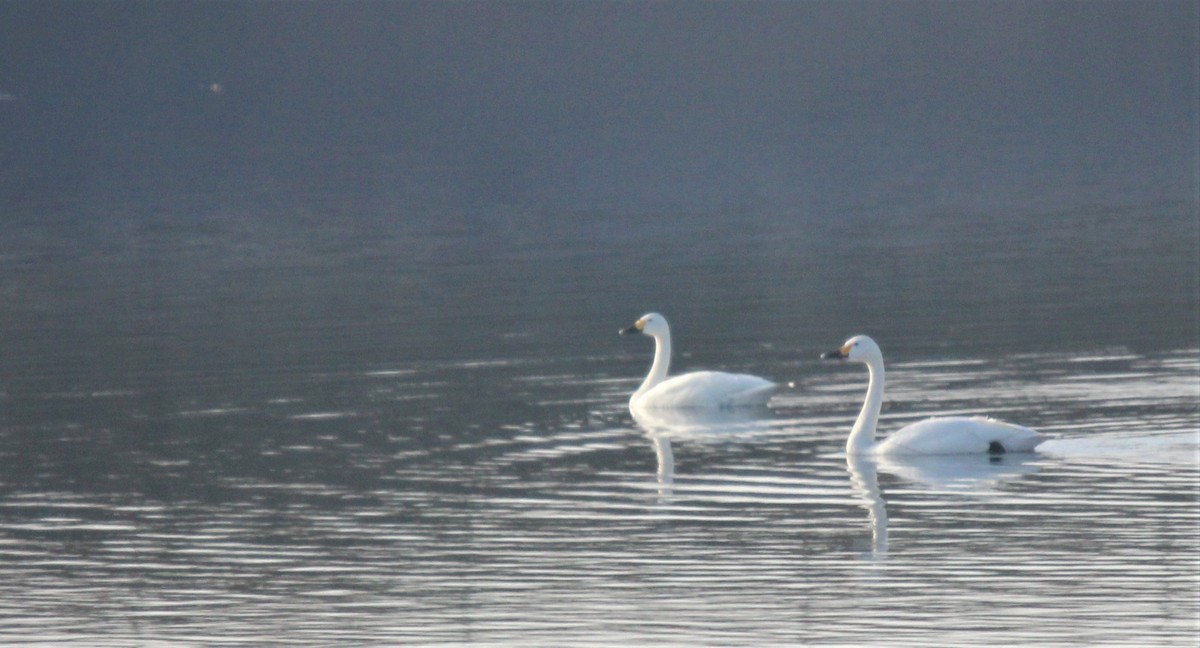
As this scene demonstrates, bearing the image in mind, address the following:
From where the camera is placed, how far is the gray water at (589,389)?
11.7 m

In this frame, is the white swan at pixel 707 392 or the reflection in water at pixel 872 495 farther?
the white swan at pixel 707 392

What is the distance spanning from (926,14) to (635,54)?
1342 cm

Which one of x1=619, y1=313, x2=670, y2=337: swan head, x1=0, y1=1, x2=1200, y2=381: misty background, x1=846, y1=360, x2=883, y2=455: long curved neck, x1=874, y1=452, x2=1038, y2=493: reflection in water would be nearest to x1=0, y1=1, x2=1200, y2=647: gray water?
x1=874, y1=452, x2=1038, y2=493: reflection in water

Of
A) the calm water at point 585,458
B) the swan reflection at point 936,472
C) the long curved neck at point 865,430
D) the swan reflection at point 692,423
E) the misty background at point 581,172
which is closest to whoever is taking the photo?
the calm water at point 585,458

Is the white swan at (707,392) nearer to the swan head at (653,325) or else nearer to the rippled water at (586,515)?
the rippled water at (586,515)

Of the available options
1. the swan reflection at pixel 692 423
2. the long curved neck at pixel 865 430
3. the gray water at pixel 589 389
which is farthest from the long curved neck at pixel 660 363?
the long curved neck at pixel 865 430

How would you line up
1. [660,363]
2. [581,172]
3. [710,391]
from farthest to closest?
[581,172] < [660,363] < [710,391]

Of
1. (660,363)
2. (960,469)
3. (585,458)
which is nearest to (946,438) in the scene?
(960,469)

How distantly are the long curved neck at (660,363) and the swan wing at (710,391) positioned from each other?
0.81 meters

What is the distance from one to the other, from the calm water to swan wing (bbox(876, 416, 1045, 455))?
0.71ft

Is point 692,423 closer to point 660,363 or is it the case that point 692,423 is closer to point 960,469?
point 660,363

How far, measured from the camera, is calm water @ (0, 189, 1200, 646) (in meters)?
11.5

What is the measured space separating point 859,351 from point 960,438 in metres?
1.49

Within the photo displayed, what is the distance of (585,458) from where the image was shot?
16.2 m
